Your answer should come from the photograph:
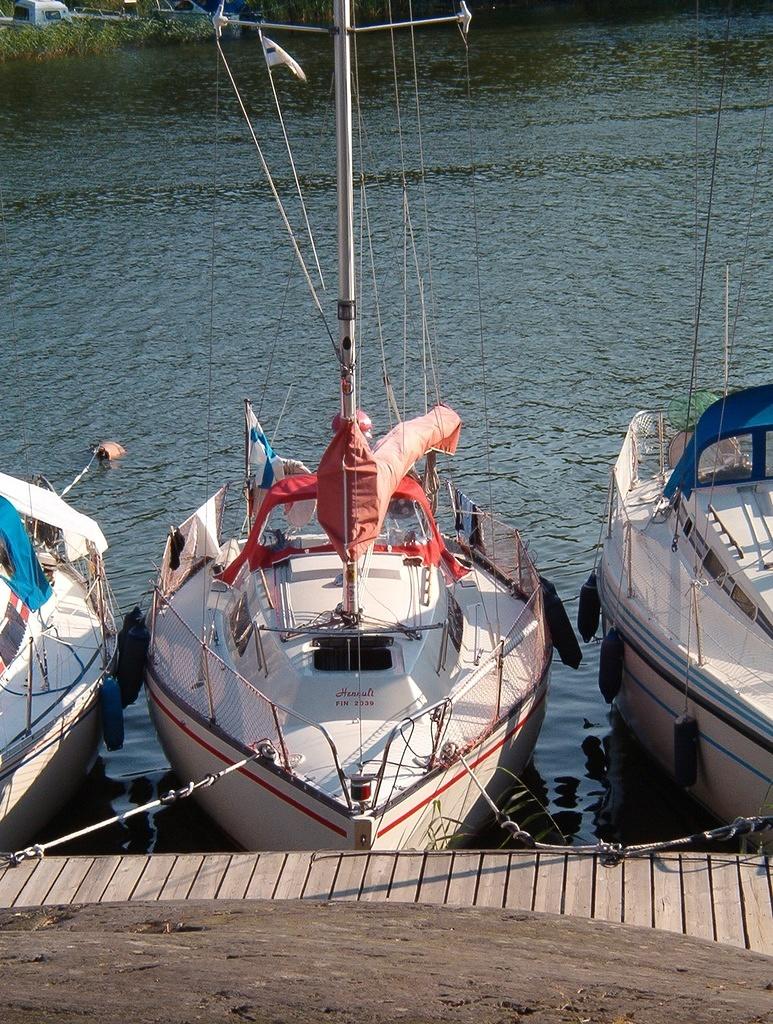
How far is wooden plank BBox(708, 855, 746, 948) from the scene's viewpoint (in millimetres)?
9070

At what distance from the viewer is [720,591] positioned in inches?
564

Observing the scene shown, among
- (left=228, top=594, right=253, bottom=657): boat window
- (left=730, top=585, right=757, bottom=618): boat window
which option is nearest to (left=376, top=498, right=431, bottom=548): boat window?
(left=228, top=594, right=253, bottom=657): boat window

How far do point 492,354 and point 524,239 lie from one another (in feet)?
25.2

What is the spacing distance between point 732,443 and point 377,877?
7.76 m

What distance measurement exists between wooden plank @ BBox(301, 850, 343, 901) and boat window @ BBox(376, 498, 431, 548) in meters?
5.02

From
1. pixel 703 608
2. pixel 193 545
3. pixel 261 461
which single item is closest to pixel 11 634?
pixel 193 545

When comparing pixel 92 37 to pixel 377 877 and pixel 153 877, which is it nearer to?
pixel 153 877

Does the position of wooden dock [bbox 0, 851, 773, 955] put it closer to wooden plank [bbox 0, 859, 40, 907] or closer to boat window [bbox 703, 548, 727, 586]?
wooden plank [bbox 0, 859, 40, 907]

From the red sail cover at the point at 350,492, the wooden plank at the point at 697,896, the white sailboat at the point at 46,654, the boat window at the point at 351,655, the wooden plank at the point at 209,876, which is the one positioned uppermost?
the red sail cover at the point at 350,492

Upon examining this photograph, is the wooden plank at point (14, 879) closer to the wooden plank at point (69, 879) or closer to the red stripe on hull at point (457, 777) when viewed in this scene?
the wooden plank at point (69, 879)

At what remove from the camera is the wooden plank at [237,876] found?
390 inches

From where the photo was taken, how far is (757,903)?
9398 mm

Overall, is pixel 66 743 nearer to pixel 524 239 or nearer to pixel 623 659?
pixel 623 659

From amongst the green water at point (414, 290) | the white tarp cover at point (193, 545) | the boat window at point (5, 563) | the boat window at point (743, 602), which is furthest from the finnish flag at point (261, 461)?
the boat window at point (743, 602)
